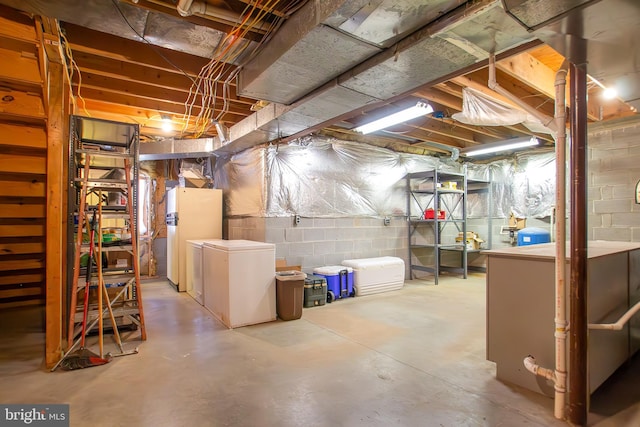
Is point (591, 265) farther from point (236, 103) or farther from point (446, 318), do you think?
point (236, 103)

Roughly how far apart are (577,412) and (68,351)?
11.4ft

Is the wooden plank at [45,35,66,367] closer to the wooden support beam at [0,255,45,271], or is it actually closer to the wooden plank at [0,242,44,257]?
the wooden plank at [0,242,44,257]

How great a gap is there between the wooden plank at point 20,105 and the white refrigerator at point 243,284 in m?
1.86

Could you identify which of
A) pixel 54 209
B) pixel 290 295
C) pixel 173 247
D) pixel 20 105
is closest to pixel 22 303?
pixel 173 247

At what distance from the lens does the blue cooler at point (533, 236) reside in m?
5.25

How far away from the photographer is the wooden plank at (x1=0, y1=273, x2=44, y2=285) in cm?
418

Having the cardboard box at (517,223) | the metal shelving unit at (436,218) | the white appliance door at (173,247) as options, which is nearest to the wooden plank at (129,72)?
the white appliance door at (173,247)

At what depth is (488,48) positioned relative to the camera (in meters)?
1.83

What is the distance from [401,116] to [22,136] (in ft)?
11.6

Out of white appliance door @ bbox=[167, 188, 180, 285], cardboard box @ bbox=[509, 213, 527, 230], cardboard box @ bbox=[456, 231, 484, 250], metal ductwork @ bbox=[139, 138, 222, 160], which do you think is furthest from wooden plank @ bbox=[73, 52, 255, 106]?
cardboard box @ bbox=[509, 213, 527, 230]

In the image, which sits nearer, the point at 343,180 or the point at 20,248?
the point at 20,248

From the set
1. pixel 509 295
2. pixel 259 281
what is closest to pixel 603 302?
pixel 509 295

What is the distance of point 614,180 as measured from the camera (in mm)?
4188

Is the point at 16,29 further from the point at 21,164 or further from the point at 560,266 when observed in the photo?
the point at 560,266
